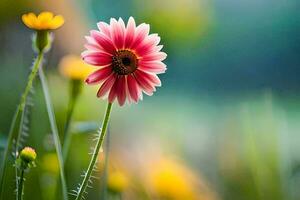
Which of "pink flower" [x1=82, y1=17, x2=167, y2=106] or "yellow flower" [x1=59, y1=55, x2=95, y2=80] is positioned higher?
"yellow flower" [x1=59, y1=55, x2=95, y2=80]

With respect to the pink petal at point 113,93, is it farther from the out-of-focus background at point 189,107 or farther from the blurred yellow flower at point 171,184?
the blurred yellow flower at point 171,184

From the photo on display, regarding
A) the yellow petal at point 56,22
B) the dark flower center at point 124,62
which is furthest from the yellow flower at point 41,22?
the dark flower center at point 124,62

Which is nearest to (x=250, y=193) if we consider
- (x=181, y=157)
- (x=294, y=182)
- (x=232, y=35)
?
(x=294, y=182)

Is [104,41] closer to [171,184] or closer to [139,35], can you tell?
[139,35]

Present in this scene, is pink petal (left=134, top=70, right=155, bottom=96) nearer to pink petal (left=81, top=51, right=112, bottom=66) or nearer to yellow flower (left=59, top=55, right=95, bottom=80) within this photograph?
pink petal (left=81, top=51, right=112, bottom=66)

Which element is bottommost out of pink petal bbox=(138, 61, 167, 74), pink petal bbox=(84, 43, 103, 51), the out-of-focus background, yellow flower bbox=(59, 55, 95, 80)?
pink petal bbox=(138, 61, 167, 74)

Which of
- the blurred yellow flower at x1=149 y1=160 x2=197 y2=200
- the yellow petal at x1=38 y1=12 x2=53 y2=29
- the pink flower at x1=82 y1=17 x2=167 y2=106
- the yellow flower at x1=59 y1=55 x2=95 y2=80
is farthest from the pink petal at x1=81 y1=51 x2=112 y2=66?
the blurred yellow flower at x1=149 y1=160 x2=197 y2=200
